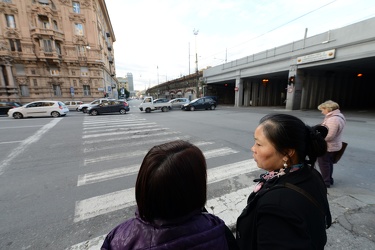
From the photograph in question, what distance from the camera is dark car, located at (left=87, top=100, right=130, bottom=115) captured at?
728 inches

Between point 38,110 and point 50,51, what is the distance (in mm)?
18796

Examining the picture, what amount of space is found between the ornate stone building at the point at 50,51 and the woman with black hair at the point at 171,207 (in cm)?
3606

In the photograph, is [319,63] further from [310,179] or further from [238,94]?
[310,179]

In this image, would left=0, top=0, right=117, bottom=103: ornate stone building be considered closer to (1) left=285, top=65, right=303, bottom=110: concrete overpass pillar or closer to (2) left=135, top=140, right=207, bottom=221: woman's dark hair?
(1) left=285, top=65, right=303, bottom=110: concrete overpass pillar

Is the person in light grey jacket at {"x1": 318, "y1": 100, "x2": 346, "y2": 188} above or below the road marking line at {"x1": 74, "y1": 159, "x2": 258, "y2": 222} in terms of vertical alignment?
above

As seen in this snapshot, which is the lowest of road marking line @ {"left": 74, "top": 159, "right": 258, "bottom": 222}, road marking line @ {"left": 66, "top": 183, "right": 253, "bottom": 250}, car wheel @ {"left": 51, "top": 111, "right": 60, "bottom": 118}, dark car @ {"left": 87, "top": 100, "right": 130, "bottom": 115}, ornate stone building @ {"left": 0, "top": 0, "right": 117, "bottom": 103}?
road marking line @ {"left": 74, "top": 159, "right": 258, "bottom": 222}

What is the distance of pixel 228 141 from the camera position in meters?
6.98

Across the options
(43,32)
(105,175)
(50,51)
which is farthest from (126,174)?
(43,32)

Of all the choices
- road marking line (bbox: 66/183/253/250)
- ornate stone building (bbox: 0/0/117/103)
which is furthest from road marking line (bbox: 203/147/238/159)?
ornate stone building (bbox: 0/0/117/103)

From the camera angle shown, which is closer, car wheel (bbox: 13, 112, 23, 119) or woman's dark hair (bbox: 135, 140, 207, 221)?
woman's dark hair (bbox: 135, 140, 207, 221)

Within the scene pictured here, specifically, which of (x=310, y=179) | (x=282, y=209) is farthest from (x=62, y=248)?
(x=310, y=179)

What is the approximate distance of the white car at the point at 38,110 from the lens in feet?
51.1

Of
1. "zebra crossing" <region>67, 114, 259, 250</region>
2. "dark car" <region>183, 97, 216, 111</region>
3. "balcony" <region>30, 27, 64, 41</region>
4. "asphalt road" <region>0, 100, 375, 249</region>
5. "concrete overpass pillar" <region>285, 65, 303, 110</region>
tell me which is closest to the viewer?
"asphalt road" <region>0, 100, 375, 249</region>

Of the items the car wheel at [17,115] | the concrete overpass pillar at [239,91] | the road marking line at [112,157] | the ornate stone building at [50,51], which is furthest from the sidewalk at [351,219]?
the ornate stone building at [50,51]
